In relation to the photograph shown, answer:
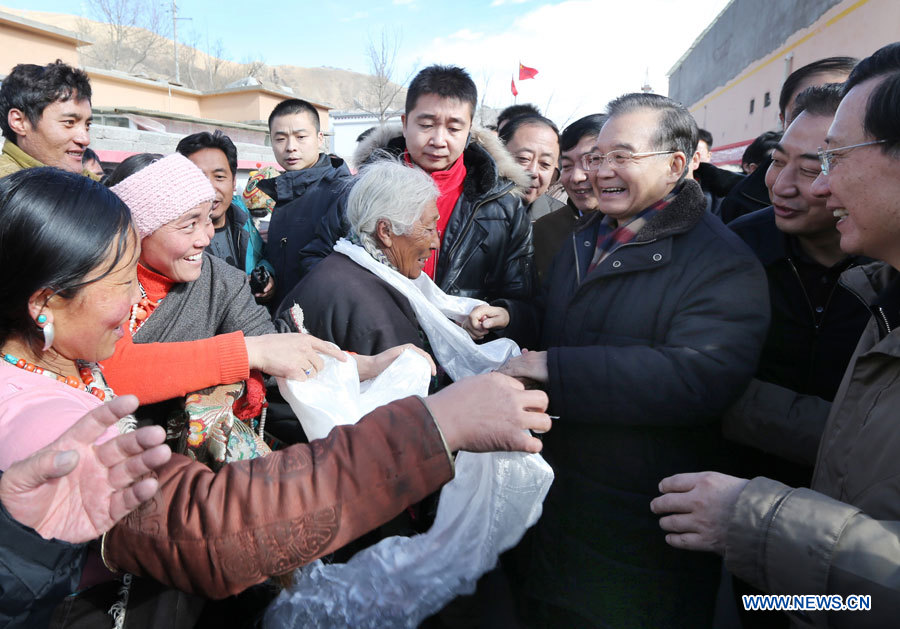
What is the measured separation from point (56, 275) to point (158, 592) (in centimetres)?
81

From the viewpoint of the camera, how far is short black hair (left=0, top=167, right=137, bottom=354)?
47.8 inches

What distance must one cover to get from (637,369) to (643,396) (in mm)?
91

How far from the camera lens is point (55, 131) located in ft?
11.5

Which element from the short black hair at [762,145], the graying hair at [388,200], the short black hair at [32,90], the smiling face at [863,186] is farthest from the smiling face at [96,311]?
the short black hair at [762,145]

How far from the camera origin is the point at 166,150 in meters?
11.4

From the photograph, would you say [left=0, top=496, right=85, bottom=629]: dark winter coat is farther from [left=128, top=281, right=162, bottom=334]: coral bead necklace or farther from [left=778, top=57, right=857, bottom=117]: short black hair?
[left=778, top=57, right=857, bottom=117]: short black hair

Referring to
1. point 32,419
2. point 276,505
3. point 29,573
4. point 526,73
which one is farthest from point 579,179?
point 526,73

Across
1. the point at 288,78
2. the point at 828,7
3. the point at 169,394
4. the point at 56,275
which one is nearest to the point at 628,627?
the point at 169,394

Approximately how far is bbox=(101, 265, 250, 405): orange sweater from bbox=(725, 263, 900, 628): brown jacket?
151cm

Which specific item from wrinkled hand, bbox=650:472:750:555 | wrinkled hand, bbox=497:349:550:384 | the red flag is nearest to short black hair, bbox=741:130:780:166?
wrinkled hand, bbox=497:349:550:384

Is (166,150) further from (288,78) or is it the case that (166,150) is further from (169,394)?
(288,78)

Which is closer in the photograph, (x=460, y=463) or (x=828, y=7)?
(x=460, y=463)

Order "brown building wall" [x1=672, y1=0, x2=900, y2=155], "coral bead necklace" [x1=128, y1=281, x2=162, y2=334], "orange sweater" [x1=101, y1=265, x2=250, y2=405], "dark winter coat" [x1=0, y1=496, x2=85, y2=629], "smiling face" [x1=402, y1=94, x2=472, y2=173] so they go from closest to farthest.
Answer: "dark winter coat" [x1=0, y1=496, x2=85, y2=629], "orange sweater" [x1=101, y1=265, x2=250, y2=405], "coral bead necklace" [x1=128, y1=281, x2=162, y2=334], "smiling face" [x1=402, y1=94, x2=472, y2=173], "brown building wall" [x1=672, y1=0, x2=900, y2=155]

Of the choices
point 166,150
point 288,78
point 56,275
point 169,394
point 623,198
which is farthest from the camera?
point 288,78
